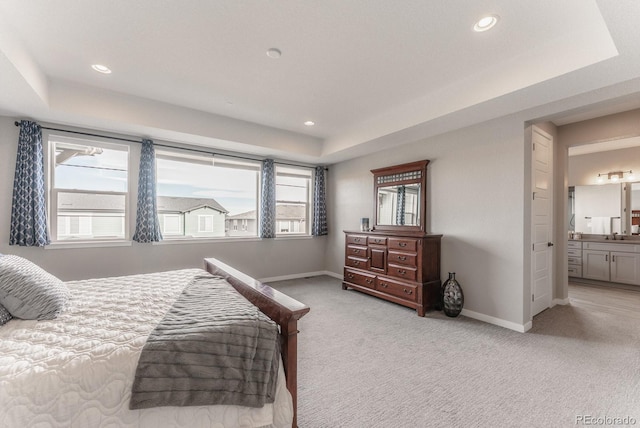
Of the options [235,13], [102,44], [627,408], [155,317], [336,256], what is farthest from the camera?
[336,256]

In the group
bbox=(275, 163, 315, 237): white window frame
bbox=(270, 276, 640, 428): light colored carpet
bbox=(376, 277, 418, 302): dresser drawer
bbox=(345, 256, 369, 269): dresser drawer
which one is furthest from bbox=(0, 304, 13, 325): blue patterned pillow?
bbox=(275, 163, 315, 237): white window frame

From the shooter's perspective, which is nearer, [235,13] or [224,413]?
[224,413]

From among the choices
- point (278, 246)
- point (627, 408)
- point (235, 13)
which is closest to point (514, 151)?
point (627, 408)

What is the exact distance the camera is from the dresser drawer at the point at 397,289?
142 inches

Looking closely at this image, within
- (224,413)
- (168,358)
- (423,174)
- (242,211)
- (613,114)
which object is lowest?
(224,413)

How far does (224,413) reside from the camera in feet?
4.14

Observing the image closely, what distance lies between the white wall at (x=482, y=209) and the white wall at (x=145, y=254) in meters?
2.69

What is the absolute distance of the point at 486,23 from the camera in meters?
2.04

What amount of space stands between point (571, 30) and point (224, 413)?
3.41m

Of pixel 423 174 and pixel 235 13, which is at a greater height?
pixel 235 13

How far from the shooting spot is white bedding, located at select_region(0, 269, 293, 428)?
104 cm

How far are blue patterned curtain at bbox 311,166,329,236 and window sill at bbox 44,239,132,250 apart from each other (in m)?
3.19

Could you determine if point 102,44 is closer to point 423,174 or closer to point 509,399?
point 423,174

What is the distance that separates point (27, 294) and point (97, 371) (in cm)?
87
